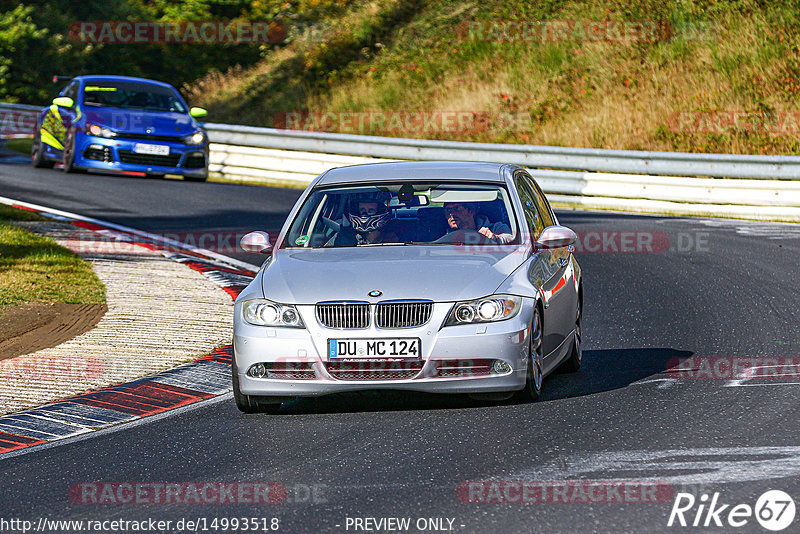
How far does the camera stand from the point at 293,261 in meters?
8.17

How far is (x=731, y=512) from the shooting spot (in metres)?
5.39

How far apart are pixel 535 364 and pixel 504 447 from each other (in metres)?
1.16

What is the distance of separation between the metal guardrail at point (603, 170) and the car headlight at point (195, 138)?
6.59ft

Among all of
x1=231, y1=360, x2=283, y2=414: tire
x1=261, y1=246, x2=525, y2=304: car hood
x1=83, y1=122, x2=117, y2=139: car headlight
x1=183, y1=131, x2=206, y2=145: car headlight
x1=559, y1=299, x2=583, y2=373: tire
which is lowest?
x1=183, y1=131, x2=206, y2=145: car headlight

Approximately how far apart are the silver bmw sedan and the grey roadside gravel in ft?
4.87

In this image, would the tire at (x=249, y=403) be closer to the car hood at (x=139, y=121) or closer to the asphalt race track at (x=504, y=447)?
the asphalt race track at (x=504, y=447)

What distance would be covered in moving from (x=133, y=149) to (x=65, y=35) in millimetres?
25052

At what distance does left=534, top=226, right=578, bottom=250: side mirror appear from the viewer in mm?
8359

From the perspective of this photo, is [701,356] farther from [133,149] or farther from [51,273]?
[133,149]
